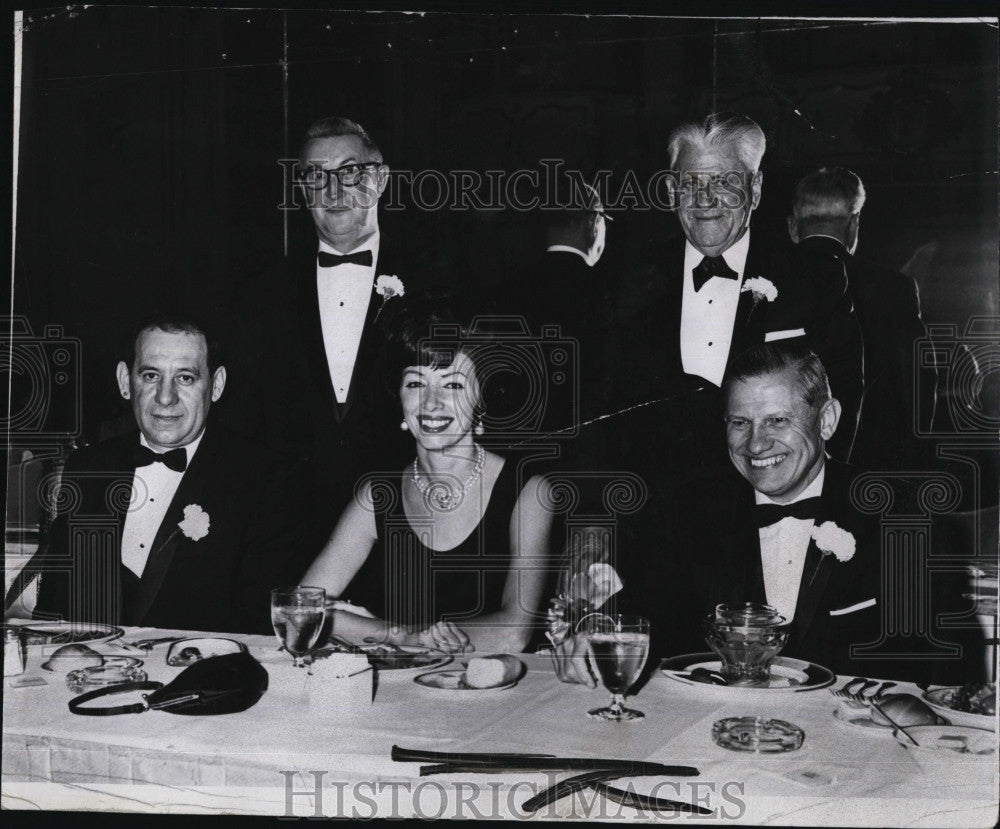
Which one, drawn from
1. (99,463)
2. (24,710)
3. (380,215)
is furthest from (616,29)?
(24,710)

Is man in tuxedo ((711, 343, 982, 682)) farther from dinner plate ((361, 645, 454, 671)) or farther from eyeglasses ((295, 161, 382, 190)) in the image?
eyeglasses ((295, 161, 382, 190))

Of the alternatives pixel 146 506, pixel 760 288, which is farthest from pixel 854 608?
pixel 146 506

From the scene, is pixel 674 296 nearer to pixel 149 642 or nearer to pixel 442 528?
pixel 442 528

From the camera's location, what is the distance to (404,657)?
7.12ft

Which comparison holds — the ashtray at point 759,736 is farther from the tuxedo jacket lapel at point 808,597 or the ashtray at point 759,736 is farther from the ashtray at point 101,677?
the ashtray at point 101,677

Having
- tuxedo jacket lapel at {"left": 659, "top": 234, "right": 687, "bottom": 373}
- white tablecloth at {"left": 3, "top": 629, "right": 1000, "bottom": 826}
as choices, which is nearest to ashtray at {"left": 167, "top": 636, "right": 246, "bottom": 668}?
white tablecloth at {"left": 3, "top": 629, "right": 1000, "bottom": 826}

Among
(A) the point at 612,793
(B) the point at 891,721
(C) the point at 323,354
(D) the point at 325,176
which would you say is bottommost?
(A) the point at 612,793

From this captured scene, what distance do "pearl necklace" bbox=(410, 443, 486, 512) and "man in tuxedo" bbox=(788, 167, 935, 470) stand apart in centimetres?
82

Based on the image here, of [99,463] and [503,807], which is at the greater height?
[99,463]

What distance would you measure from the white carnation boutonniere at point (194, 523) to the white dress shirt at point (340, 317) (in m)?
0.39

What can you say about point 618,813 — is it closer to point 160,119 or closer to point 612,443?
point 612,443

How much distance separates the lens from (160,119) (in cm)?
232

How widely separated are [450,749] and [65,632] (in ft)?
3.30

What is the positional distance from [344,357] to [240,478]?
1.12 ft
